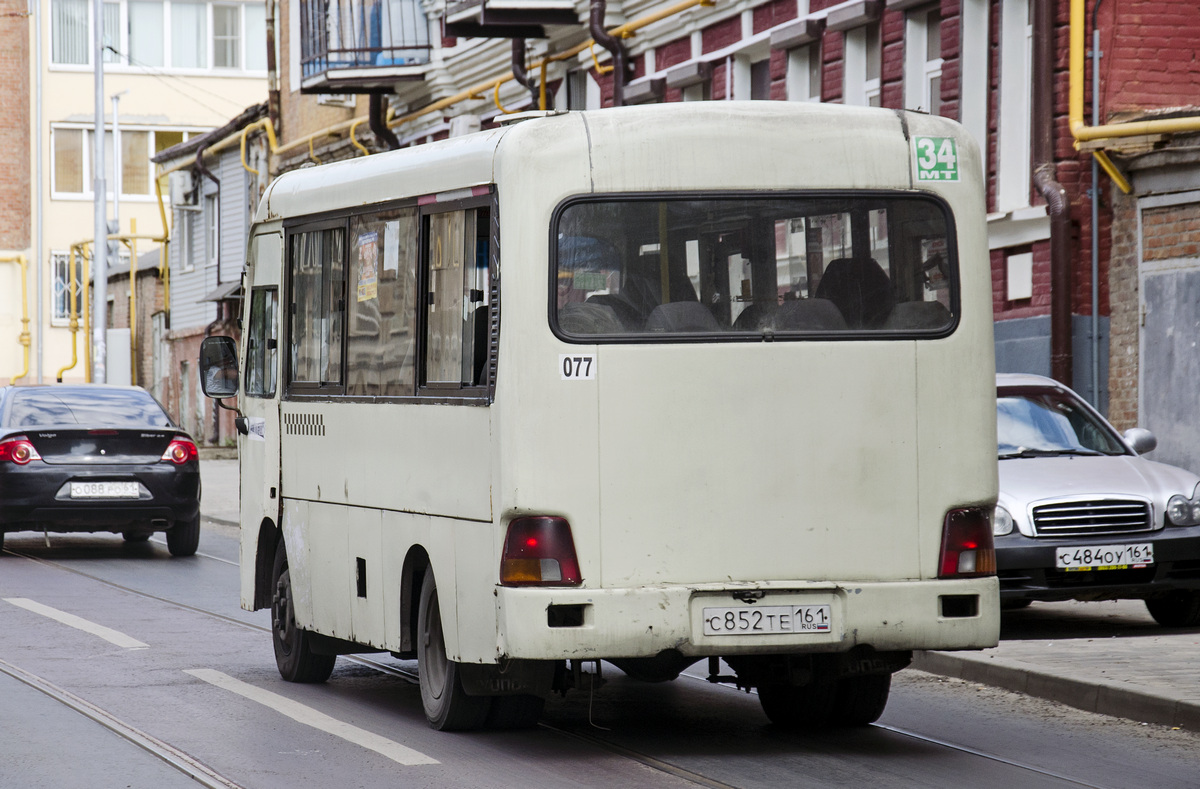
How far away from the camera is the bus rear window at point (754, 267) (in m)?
7.85

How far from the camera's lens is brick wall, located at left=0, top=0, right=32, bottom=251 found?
61938mm

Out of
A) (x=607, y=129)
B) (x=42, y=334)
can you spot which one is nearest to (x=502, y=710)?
(x=607, y=129)

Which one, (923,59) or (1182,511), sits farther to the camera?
(923,59)

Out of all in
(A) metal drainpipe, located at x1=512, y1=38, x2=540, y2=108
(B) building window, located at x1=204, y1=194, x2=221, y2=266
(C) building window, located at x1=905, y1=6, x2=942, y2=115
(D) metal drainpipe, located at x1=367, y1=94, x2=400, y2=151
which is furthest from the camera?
(B) building window, located at x1=204, y1=194, x2=221, y2=266

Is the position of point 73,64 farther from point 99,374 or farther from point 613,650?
point 613,650

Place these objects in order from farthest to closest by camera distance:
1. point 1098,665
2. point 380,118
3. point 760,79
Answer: point 380,118, point 760,79, point 1098,665

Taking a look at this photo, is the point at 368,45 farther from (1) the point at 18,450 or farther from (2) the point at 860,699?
(2) the point at 860,699

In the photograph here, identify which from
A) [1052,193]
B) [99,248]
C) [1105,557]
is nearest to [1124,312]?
[1052,193]

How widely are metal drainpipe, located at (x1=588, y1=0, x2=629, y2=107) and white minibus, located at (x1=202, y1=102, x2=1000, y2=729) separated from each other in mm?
18170

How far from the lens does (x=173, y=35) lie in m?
62.3

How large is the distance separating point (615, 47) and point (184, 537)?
10.1 meters

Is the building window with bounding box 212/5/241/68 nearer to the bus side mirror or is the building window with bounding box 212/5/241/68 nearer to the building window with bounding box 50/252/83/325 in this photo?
the building window with bounding box 50/252/83/325

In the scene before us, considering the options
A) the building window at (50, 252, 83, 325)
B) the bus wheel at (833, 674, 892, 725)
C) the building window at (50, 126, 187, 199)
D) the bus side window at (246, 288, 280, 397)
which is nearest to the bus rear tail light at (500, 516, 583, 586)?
the bus wheel at (833, 674, 892, 725)

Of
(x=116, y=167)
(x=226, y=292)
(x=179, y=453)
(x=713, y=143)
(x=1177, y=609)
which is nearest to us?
(x=713, y=143)
